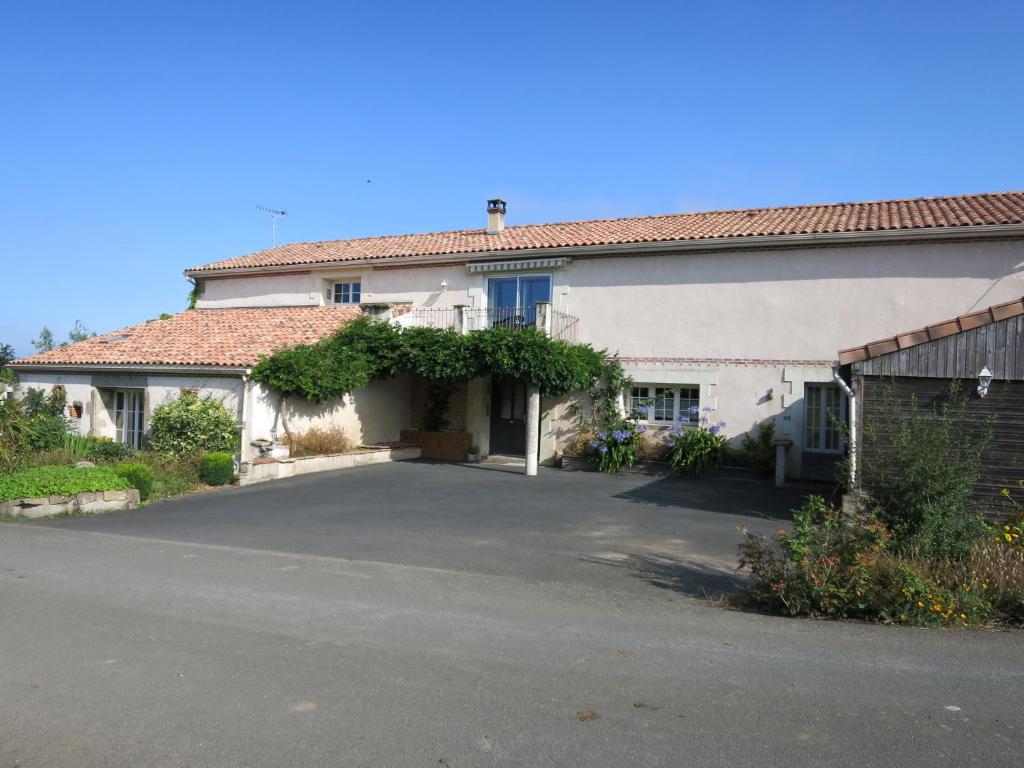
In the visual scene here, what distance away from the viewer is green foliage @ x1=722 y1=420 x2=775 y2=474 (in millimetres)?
15945

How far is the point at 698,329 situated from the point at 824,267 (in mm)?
2978

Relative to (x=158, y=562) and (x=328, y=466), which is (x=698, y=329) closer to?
(x=328, y=466)

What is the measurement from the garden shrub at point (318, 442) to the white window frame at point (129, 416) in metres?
3.90

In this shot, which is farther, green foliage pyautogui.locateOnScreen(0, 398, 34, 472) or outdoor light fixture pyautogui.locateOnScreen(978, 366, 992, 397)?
green foliage pyautogui.locateOnScreen(0, 398, 34, 472)

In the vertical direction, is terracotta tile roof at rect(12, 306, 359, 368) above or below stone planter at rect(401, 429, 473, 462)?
above

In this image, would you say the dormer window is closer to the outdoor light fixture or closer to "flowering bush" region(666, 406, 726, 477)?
Answer: "flowering bush" region(666, 406, 726, 477)

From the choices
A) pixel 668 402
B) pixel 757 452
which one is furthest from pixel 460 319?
pixel 757 452

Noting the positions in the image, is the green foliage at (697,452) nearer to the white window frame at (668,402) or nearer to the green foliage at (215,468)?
the white window frame at (668,402)

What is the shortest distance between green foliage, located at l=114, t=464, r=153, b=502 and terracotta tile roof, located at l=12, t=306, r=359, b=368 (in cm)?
316

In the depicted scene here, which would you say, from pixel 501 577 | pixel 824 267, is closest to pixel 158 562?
pixel 501 577

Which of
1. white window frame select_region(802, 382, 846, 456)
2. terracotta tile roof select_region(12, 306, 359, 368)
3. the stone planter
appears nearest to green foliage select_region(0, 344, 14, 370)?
terracotta tile roof select_region(12, 306, 359, 368)

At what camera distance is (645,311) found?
17891 millimetres

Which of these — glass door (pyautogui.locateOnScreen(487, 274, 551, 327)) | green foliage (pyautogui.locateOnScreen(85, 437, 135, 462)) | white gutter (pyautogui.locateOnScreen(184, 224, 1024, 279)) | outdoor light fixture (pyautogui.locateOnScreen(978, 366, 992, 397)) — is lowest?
green foliage (pyautogui.locateOnScreen(85, 437, 135, 462))

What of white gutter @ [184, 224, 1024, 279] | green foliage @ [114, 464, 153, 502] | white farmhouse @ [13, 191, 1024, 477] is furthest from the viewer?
white farmhouse @ [13, 191, 1024, 477]
